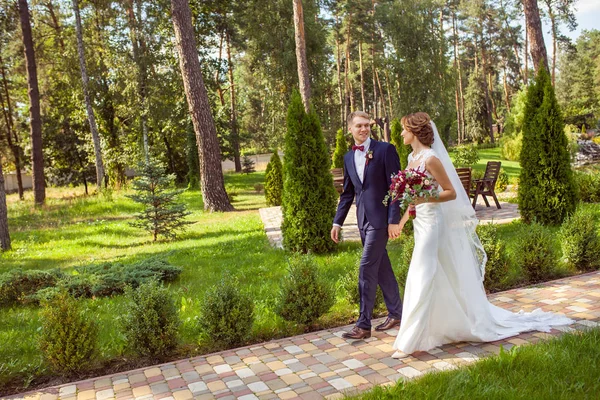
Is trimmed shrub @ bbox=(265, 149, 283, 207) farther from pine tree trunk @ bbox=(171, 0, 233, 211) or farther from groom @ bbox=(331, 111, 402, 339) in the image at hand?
groom @ bbox=(331, 111, 402, 339)

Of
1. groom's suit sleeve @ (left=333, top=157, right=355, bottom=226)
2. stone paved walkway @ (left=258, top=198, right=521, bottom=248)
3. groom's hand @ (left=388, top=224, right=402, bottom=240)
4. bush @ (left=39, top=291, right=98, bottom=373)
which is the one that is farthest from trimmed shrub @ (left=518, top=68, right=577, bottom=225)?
bush @ (left=39, top=291, right=98, bottom=373)

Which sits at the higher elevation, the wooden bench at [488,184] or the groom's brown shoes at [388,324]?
the wooden bench at [488,184]

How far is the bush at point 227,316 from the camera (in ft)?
16.4

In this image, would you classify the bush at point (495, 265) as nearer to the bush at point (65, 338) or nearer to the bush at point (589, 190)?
the bush at point (65, 338)

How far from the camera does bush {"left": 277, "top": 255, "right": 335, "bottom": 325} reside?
17.6 feet

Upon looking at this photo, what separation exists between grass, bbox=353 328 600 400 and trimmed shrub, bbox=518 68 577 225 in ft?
22.2

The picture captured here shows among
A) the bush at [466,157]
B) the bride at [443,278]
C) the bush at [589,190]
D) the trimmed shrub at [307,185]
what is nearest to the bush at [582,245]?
the bride at [443,278]

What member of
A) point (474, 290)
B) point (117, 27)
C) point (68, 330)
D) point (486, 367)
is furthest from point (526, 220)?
point (117, 27)

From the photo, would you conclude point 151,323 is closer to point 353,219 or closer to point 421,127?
point 421,127

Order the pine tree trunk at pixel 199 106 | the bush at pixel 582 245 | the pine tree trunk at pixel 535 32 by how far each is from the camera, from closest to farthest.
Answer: the bush at pixel 582 245 < the pine tree trunk at pixel 535 32 < the pine tree trunk at pixel 199 106

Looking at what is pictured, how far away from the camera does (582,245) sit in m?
6.86

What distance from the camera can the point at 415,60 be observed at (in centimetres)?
3925

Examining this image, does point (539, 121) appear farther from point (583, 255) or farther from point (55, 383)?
point (55, 383)

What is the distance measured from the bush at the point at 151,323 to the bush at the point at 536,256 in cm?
452
